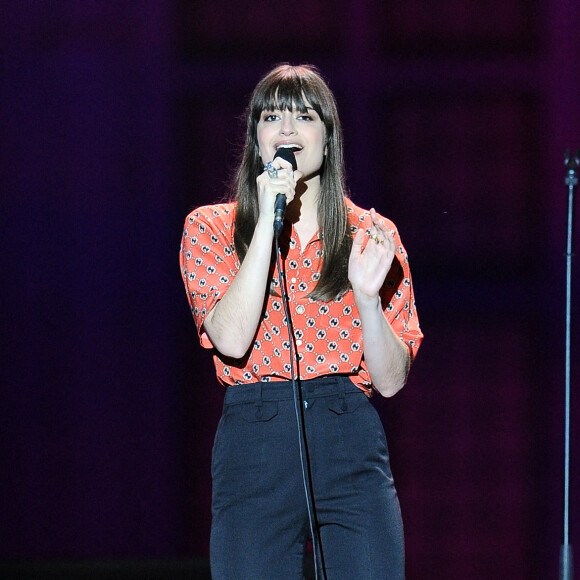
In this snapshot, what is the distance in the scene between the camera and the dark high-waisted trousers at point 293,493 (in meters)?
1.78

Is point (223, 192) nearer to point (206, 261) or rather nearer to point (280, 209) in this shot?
point (206, 261)

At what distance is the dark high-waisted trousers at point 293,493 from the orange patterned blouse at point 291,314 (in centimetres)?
5

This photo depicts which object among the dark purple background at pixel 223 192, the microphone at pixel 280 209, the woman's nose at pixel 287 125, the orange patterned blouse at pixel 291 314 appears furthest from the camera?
the dark purple background at pixel 223 192

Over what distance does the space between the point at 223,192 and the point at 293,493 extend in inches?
69.0

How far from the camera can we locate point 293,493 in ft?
5.87

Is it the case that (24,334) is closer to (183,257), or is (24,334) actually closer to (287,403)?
(183,257)

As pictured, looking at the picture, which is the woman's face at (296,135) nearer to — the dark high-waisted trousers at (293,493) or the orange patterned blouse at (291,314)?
the orange patterned blouse at (291,314)

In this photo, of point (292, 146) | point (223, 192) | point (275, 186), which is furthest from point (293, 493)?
point (223, 192)

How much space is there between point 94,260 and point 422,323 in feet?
3.82

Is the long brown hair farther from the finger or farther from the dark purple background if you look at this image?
the dark purple background

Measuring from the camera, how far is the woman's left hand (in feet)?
5.99

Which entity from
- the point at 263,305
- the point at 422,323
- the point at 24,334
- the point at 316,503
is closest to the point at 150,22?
the point at 24,334

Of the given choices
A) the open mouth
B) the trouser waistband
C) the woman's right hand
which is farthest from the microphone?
the trouser waistband

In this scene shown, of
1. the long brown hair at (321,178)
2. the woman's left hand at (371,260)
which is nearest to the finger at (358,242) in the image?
the woman's left hand at (371,260)
